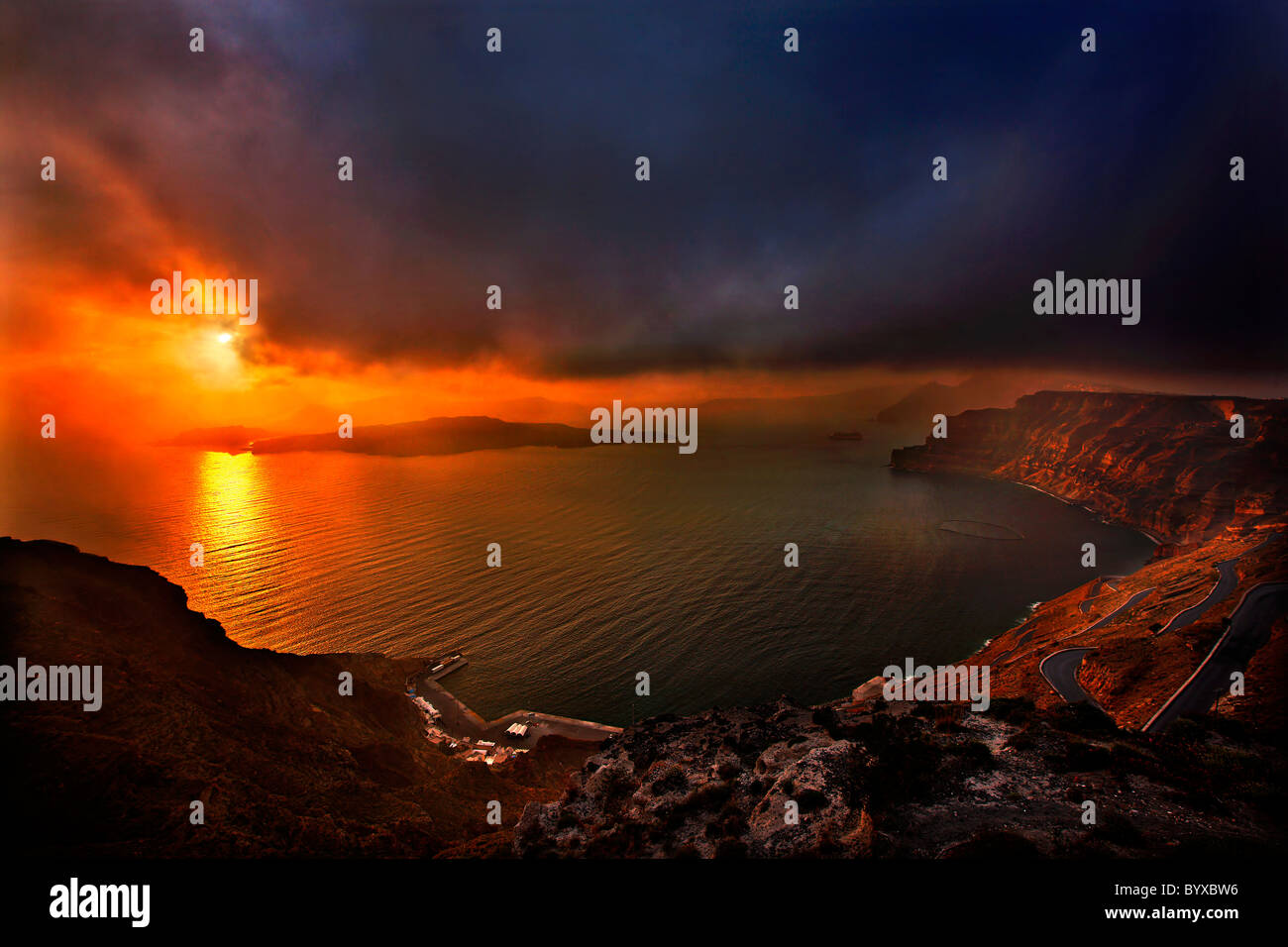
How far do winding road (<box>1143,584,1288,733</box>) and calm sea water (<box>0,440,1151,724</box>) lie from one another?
16994 millimetres

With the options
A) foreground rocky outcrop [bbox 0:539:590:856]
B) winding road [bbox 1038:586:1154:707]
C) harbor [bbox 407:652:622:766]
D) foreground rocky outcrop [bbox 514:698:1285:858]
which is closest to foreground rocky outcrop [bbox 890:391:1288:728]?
winding road [bbox 1038:586:1154:707]

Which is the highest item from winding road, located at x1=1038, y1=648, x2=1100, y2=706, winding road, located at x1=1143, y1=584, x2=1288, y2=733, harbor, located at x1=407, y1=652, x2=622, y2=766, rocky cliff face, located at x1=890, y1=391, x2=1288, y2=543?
rocky cliff face, located at x1=890, y1=391, x2=1288, y2=543

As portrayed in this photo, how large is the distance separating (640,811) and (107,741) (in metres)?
19.1

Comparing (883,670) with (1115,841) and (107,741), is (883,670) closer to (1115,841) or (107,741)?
(1115,841)

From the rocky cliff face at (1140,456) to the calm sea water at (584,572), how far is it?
38.5ft

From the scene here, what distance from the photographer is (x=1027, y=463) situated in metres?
146

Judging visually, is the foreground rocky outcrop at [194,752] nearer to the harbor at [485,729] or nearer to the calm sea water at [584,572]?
the harbor at [485,729]

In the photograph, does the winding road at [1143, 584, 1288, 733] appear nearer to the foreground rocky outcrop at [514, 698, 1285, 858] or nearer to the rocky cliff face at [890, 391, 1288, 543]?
the foreground rocky outcrop at [514, 698, 1285, 858]

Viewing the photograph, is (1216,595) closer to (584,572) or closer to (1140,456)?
(584,572)

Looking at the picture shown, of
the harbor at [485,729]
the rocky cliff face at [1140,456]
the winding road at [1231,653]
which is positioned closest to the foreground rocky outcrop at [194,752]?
the harbor at [485,729]

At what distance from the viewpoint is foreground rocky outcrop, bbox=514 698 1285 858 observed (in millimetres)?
14117

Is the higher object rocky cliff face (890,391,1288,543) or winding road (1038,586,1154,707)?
rocky cliff face (890,391,1288,543)

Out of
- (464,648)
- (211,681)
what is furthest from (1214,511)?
(211,681)

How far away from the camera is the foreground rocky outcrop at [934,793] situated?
14.1 metres
